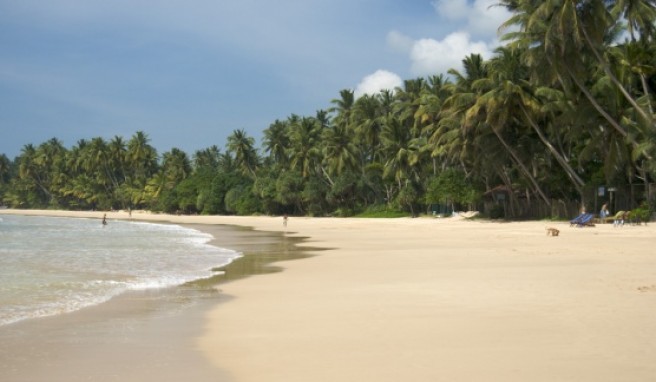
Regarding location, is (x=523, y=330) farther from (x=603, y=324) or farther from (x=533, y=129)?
(x=533, y=129)

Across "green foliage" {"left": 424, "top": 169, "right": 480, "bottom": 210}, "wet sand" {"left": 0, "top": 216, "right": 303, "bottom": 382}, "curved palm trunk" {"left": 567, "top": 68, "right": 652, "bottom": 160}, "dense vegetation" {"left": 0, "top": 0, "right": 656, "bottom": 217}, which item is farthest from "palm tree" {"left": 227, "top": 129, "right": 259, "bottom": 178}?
"wet sand" {"left": 0, "top": 216, "right": 303, "bottom": 382}

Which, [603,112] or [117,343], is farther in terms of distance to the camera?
[603,112]

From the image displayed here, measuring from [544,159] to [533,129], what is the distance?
2.61m

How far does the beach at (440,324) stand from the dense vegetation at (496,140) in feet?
61.6

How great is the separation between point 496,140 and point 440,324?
34.5 m

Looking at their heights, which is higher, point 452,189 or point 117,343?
point 452,189

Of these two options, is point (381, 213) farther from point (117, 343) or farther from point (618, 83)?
point (117, 343)

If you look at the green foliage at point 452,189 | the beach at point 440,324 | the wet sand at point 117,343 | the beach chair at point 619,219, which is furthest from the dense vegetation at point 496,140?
the wet sand at point 117,343

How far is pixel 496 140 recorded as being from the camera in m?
40.2

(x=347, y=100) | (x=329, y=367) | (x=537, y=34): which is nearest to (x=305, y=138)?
(x=347, y=100)

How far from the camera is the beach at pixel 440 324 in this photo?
554 cm

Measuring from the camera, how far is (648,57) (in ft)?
100

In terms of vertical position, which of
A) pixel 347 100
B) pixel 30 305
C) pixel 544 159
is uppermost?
pixel 347 100

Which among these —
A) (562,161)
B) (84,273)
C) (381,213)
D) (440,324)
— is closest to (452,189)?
(562,161)
